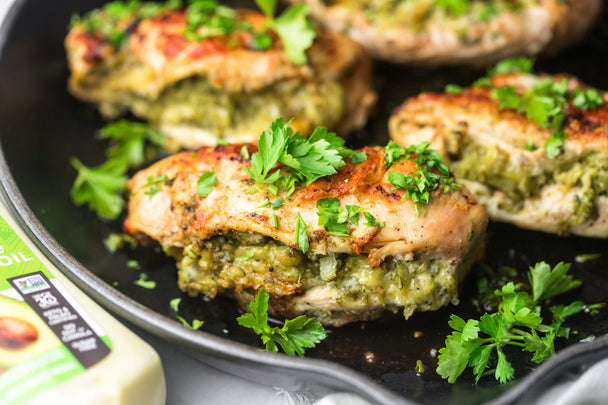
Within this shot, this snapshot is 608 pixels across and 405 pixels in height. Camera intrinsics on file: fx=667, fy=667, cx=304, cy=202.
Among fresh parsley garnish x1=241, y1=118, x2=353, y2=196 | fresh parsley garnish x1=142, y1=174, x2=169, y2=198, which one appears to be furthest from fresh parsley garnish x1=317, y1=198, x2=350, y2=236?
fresh parsley garnish x1=142, y1=174, x2=169, y2=198

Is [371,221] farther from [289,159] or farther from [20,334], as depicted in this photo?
[20,334]

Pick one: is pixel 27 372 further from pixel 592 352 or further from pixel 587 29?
pixel 587 29

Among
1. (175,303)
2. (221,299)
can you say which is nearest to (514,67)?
(221,299)

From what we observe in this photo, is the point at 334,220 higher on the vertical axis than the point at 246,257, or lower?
higher

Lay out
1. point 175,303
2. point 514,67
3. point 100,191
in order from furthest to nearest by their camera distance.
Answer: point 514,67 < point 100,191 < point 175,303

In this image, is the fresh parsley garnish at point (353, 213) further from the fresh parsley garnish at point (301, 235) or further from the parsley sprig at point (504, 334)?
the parsley sprig at point (504, 334)

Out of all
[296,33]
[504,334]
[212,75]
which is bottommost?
[504,334]

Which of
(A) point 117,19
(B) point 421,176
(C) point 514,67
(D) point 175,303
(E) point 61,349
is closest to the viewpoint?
(E) point 61,349

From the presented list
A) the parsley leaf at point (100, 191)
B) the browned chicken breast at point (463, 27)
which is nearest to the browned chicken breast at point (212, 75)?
the browned chicken breast at point (463, 27)
